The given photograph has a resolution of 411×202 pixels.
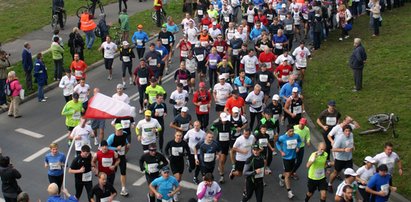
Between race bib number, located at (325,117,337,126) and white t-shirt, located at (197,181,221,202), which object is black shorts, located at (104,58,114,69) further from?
white t-shirt, located at (197,181,221,202)

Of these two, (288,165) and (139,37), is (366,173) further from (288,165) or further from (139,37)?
(139,37)

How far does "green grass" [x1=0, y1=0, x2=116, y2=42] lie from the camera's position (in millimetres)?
30359

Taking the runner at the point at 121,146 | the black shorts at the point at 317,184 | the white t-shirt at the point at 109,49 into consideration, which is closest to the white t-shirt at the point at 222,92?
the runner at the point at 121,146

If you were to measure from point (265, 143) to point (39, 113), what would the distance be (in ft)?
27.6

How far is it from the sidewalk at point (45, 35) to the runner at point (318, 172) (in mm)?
14657

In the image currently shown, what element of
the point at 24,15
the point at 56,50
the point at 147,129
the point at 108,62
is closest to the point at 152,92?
the point at 147,129

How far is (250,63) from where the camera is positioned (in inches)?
840

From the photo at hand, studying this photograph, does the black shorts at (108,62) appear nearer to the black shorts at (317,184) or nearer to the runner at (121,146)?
the runner at (121,146)

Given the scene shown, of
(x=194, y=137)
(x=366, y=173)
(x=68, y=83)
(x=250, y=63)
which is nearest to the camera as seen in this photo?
(x=366, y=173)

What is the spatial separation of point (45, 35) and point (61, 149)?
483 inches

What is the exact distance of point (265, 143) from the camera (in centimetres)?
1609

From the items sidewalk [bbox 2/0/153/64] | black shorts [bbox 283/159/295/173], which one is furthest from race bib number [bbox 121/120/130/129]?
sidewalk [bbox 2/0/153/64]

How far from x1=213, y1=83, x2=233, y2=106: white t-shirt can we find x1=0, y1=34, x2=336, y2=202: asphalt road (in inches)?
50.1

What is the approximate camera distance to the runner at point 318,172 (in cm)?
1473
